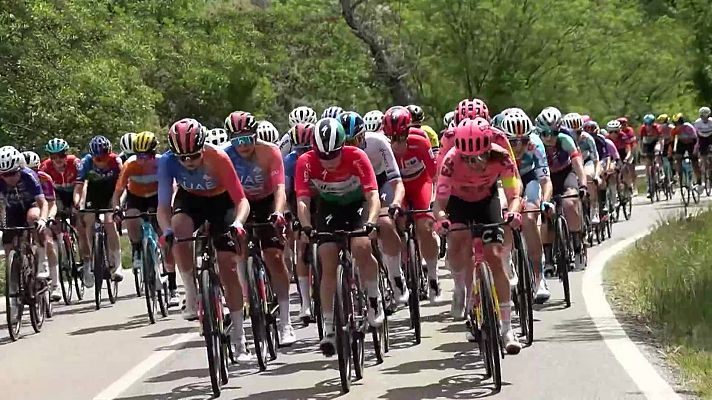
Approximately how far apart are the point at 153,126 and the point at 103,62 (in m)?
8.39

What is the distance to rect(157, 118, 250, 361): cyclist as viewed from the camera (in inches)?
399

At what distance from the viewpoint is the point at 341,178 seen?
1014cm

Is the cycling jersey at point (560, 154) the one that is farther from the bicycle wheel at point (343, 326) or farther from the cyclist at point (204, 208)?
the bicycle wheel at point (343, 326)

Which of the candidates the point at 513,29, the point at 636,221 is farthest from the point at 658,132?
the point at 513,29

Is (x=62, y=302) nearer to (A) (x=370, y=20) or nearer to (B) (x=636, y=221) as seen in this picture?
(B) (x=636, y=221)

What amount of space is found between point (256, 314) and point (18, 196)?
4.88 meters

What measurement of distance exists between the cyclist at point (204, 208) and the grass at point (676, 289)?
3451 mm

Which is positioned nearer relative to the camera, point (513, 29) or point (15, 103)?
point (15, 103)

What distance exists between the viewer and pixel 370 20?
4134 centimetres

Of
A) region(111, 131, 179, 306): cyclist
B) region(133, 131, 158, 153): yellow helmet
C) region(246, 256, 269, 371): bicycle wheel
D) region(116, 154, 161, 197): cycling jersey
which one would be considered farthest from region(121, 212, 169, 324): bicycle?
region(246, 256, 269, 371): bicycle wheel

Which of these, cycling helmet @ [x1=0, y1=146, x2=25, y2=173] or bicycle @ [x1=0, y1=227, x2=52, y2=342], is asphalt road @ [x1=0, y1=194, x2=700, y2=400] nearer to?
bicycle @ [x1=0, y1=227, x2=52, y2=342]

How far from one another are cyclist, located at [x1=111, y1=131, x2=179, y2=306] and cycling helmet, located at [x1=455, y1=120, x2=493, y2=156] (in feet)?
20.4

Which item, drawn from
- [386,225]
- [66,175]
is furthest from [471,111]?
[66,175]

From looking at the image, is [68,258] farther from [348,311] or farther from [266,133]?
[348,311]
